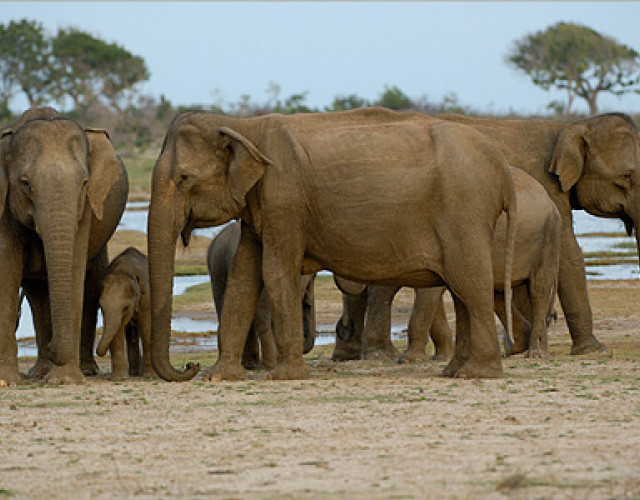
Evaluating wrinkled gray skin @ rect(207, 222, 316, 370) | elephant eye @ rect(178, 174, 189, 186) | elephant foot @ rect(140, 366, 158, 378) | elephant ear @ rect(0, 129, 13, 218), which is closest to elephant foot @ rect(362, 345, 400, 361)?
wrinkled gray skin @ rect(207, 222, 316, 370)

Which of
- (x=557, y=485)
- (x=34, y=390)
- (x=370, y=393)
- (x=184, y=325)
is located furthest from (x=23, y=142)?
(x=184, y=325)

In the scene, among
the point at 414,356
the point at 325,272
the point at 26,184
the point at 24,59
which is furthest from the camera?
the point at 24,59

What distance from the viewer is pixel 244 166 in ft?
41.1

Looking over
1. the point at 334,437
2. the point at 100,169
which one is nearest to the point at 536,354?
the point at 100,169

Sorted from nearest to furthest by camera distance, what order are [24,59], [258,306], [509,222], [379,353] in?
[509,222] → [258,306] → [379,353] → [24,59]

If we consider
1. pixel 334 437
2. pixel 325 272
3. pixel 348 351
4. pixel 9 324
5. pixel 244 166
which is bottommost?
pixel 325 272

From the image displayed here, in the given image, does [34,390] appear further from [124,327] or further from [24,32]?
[24,32]

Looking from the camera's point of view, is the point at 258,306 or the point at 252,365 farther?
the point at 252,365

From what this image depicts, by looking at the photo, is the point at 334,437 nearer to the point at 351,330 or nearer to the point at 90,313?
the point at 90,313

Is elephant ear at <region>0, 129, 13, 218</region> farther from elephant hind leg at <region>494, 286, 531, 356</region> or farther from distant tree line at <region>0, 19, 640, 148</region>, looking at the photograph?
distant tree line at <region>0, 19, 640, 148</region>

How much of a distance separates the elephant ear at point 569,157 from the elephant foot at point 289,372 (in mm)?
4517

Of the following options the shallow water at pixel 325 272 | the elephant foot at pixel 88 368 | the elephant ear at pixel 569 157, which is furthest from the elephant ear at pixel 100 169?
the shallow water at pixel 325 272

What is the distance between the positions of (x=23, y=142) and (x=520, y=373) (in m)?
4.34

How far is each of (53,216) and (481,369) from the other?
3.50m
